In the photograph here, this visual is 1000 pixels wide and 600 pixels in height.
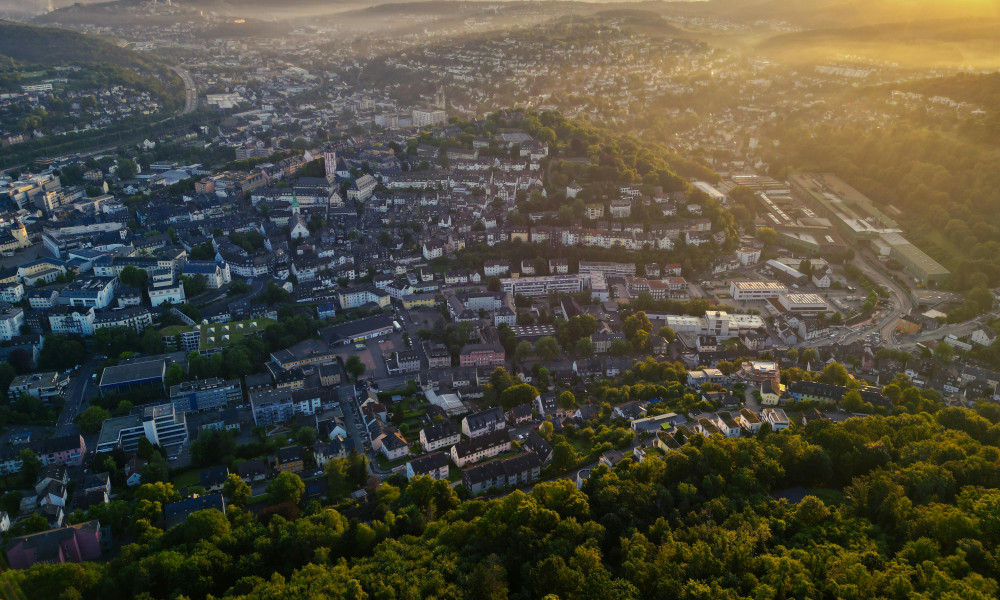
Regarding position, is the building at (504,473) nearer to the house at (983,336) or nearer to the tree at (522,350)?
the tree at (522,350)

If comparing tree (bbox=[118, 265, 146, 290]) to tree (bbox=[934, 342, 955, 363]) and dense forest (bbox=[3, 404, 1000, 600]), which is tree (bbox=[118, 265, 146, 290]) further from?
tree (bbox=[934, 342, 955, 363])

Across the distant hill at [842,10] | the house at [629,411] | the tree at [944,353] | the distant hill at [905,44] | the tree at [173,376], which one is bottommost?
the tree at [944,353]

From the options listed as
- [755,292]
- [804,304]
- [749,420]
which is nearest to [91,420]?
[749,420]

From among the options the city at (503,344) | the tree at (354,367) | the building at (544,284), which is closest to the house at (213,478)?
the city at (503,344)

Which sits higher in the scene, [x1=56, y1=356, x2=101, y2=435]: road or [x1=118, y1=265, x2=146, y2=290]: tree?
[x1=118, y1=265, x2=146, y2=290]: tree

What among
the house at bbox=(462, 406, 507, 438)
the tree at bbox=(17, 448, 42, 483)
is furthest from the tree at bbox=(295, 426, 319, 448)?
the tree at bbox=(17, 448, 42, 483)

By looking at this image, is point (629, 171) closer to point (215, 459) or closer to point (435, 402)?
point (435, 402)

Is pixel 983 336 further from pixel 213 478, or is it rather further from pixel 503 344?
pixel 213 478
